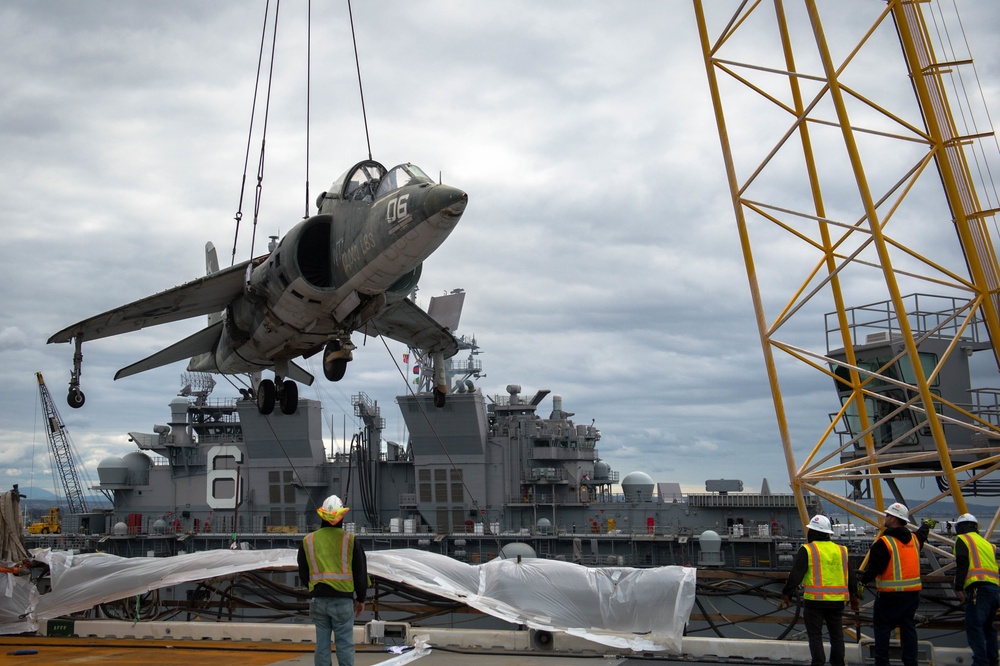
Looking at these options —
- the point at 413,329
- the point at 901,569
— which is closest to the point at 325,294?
the point at 413,329

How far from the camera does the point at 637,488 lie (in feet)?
137

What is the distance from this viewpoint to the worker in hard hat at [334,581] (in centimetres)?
804

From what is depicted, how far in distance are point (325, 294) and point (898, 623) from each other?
9775mm

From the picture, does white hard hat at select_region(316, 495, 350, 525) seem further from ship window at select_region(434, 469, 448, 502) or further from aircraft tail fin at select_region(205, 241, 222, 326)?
ship window at select_region(434, 469, 448, 502)

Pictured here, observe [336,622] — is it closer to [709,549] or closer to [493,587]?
[493,587]

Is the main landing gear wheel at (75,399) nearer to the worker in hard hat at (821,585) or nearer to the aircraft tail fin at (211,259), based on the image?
the aircraft tail fin at (211,259)

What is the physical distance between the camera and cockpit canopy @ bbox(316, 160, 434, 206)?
13.5 metres

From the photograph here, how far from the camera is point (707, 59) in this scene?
18.4 m

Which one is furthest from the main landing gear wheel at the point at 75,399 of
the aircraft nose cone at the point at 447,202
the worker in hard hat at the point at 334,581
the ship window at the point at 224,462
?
the ship window at the point at 224,462

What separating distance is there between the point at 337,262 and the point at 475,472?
27952mm

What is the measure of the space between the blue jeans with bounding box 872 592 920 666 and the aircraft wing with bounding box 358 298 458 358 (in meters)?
11.1

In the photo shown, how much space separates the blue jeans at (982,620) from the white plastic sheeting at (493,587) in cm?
308

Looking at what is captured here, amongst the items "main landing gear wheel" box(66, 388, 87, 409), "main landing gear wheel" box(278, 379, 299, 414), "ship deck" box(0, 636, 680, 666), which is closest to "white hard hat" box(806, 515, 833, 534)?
"ship deck" box(0, 636, 680, 666)

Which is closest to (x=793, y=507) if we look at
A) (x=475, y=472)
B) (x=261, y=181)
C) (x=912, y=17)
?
(x=475, y=472)
